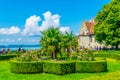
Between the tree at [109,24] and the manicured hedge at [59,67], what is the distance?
38944 millimetres

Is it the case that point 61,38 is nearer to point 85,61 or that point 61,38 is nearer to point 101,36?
point 85,61

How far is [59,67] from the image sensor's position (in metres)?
31.8

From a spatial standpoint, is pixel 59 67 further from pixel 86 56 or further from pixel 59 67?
pixel 86 56

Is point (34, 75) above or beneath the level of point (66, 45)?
beneath

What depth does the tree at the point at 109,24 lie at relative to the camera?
71625 millimetres

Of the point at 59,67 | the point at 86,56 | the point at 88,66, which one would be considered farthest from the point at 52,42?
the point at 59,67

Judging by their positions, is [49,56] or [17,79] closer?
[17,79]

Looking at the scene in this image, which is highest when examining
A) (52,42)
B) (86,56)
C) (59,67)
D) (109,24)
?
(109,24)

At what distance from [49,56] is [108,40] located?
2385 cm

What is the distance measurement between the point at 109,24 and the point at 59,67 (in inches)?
1701

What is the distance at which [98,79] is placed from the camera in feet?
71.9

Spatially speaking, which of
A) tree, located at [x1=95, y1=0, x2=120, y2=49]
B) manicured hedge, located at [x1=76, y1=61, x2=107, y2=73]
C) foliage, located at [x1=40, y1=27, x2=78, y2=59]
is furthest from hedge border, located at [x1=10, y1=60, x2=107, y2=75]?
tree, located at [x1=95, y1=0, x2=120, y2=49]

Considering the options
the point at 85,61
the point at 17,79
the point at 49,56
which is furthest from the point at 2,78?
the point at 49,56

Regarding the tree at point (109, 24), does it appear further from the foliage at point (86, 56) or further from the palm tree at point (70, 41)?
the foliage at point (86, 56)
